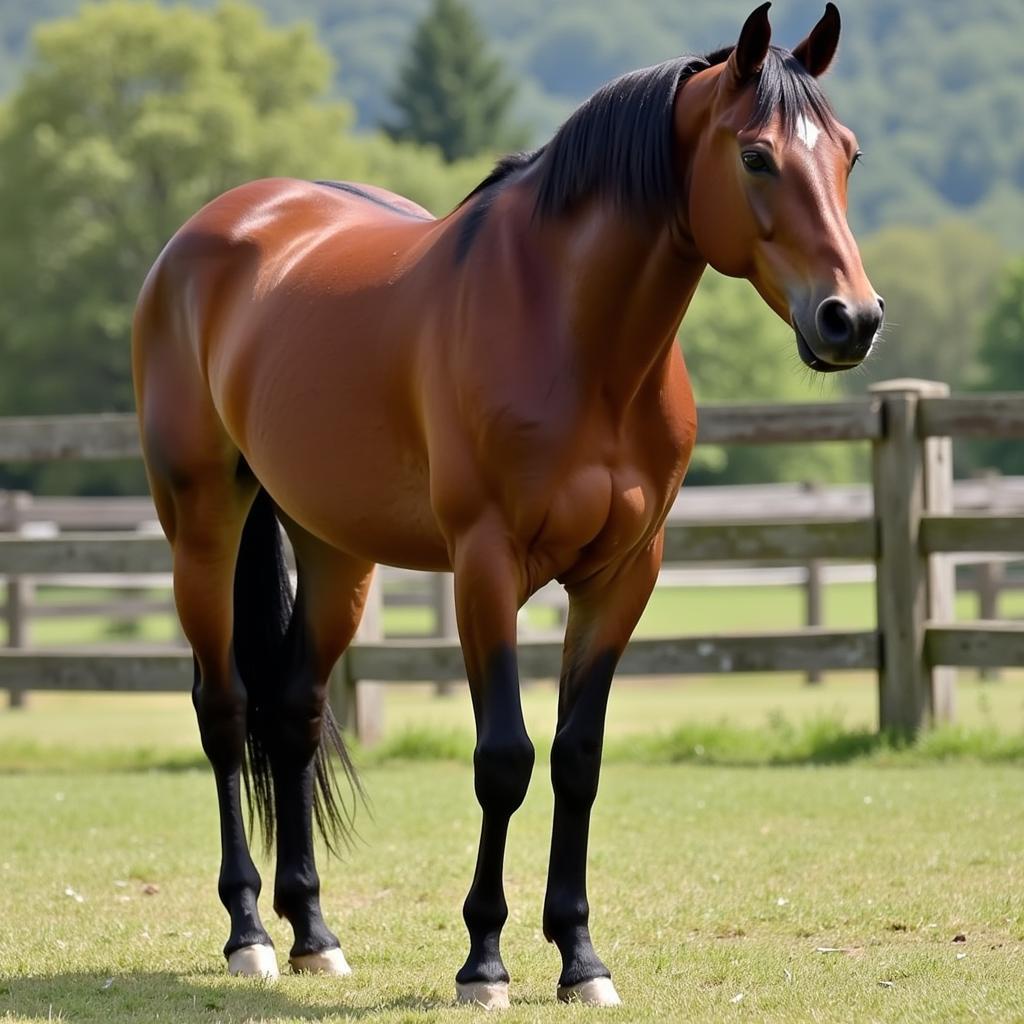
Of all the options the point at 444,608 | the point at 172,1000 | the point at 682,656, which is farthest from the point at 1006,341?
the point at 172,1000

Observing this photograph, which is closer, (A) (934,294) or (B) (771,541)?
(B) (771,541)

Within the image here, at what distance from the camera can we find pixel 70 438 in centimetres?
877

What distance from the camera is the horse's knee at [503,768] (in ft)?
12.9

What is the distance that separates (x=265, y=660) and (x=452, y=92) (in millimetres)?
69921

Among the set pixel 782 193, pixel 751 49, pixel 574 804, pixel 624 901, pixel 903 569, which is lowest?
pixel 624 901

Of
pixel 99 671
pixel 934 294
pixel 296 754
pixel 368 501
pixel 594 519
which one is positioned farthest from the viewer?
pixel 934 294

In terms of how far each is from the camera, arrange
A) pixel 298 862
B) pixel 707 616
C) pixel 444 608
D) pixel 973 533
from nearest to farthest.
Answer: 1. pixel 298 862
2. pixel 973 533
3. pixel 444 608
4. pixel 707 616

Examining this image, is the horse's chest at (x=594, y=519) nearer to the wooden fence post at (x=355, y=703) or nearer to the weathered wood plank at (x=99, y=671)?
the wooden fence post at (x=355, y=703)

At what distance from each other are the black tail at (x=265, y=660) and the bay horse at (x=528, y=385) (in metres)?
0.13

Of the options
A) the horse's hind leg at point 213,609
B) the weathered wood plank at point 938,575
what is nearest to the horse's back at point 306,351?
the horse's hind leg at point 213,609

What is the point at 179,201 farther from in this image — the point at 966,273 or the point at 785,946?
the point at 966,273

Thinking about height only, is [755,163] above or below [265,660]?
above

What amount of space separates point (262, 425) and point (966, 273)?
97.4 m

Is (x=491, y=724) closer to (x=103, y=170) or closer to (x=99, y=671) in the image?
(x=99, y=671)
